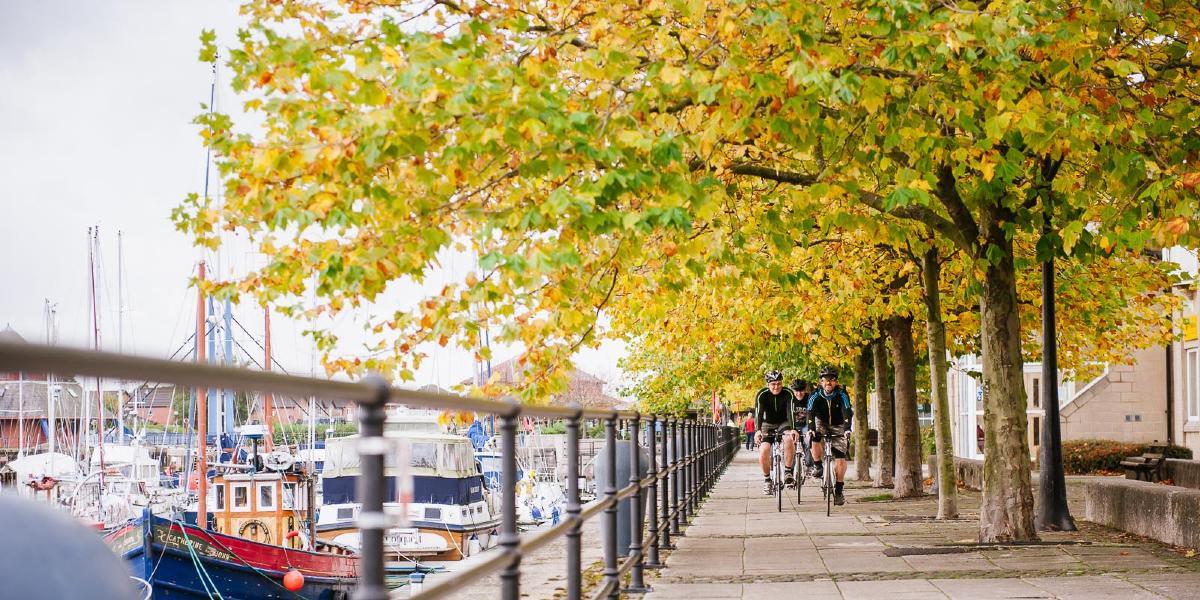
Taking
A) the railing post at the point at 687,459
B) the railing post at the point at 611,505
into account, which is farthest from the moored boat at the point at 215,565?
the railing post at the point at 687,459

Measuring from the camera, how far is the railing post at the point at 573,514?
627 centimetres

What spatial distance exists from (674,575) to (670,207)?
3371 mm

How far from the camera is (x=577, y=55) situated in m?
11.4

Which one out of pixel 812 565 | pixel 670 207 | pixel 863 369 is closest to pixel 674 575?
pixel 812 565

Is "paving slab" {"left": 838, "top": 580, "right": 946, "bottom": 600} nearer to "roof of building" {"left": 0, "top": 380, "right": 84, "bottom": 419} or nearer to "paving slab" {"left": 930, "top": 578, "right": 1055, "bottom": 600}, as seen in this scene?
"paving slab" {"left": 930, "top": 578, "right": 1055, "bottom": 600}

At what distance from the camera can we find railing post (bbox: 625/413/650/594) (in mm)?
9071

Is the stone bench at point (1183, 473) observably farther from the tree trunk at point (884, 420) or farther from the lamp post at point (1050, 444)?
the tree trunk at point (884, 420)

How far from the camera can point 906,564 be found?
458 inches

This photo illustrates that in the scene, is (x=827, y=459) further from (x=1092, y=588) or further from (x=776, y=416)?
(x=1092, y=588)

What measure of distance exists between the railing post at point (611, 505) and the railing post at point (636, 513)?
1057 millimetres

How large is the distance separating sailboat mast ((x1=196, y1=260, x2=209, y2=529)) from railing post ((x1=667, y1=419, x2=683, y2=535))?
417 cm

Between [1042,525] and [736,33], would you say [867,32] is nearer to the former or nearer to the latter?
[736,33]

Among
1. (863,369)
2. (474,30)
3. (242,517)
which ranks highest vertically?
(474,30)

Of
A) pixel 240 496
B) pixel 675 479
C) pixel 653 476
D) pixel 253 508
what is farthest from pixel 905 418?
pixel 653 476
